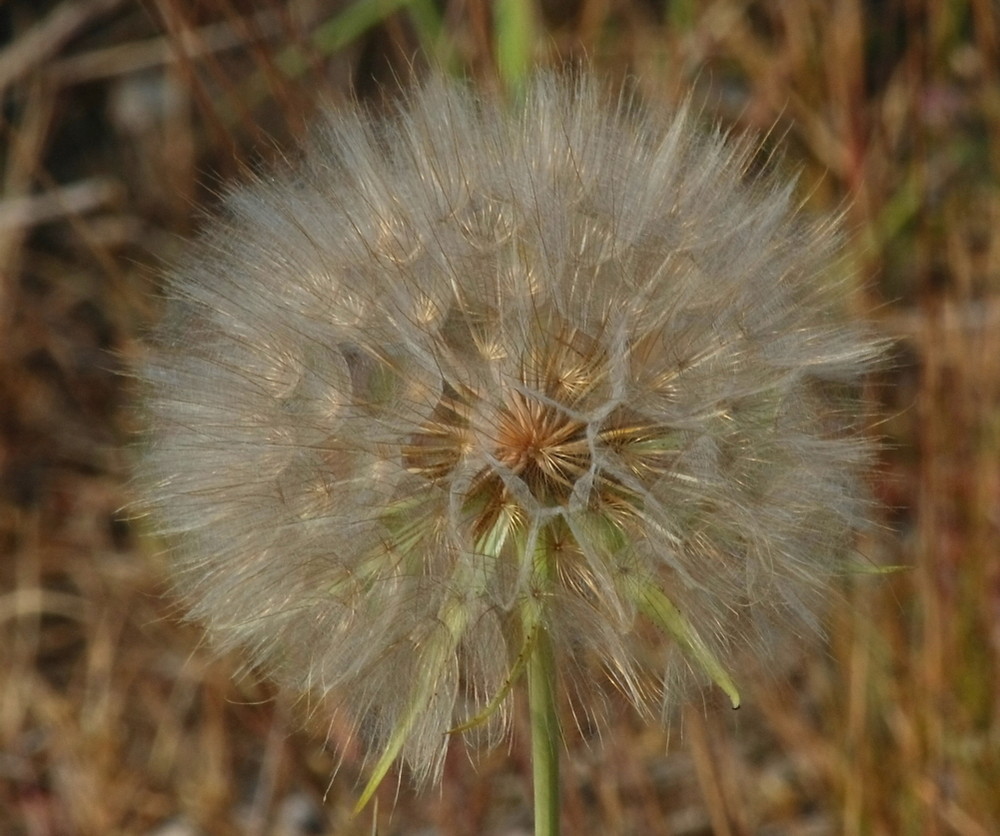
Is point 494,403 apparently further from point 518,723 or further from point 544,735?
point 518,723

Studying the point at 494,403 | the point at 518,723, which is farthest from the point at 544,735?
the point at 518,723

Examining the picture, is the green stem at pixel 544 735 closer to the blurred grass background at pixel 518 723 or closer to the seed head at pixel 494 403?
the seed head at pixel 494 403

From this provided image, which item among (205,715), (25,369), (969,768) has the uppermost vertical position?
(25,369)

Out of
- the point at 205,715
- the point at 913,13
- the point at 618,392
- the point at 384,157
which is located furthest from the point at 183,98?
the point at 618,392

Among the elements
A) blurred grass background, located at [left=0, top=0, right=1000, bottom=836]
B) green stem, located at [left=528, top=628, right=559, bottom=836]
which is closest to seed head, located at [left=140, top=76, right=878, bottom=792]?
green stem, located at [left=528, top=628, right=559, bottom=836]

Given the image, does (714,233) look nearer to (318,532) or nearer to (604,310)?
(604,310)

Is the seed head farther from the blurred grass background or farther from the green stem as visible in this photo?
the blurred grass background
